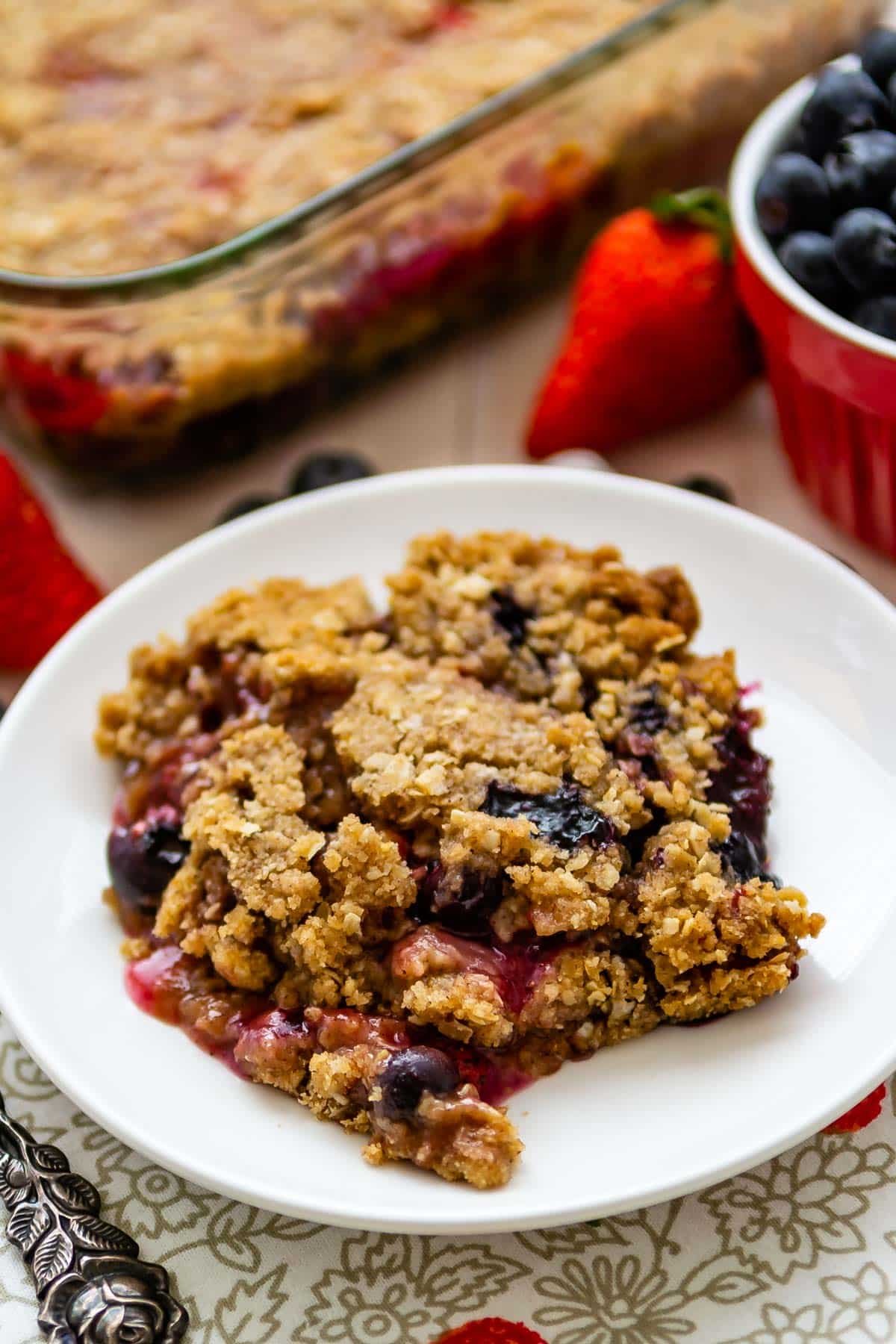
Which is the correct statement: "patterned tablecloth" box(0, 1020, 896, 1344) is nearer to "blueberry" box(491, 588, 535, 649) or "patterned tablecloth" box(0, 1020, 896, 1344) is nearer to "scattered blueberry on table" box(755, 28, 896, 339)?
"blueberry" box(491, 588, 535, 649)

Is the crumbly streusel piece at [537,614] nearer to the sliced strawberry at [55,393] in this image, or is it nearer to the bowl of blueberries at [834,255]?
the bowl of blueberries at [834,255]

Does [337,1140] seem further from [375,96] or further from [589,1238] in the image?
[375,96]

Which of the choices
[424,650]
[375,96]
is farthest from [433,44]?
[424,650]

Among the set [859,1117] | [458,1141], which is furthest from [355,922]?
[859,1117]

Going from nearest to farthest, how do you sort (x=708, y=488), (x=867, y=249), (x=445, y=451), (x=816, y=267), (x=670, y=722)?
(x=670, y=722), (x=867, y=249), (x=816, y=267), (x=708, y=488), (x=445, y=451)

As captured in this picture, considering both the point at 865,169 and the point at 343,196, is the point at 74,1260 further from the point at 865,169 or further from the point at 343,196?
the point at 865,169

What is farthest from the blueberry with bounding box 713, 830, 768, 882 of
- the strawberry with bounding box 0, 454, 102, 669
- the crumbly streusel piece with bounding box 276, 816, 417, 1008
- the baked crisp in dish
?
the strawberry with bounding box 0, 454, 102, 669
